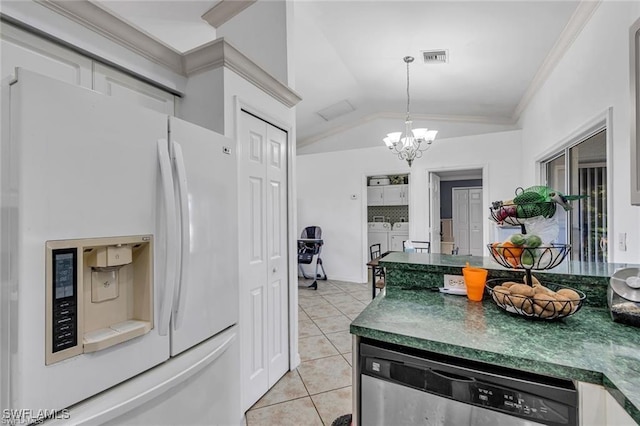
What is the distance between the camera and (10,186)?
31.1 inches

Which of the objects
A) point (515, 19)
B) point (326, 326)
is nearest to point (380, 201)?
point (326, 326)

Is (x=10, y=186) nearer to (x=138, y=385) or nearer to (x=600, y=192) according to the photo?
(x=138, y=385)

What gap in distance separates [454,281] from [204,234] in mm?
1227

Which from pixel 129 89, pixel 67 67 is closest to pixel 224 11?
pixel 129 89

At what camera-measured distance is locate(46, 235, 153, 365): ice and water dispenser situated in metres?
0.83

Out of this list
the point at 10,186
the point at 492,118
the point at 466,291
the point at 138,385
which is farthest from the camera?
the point at 492,118

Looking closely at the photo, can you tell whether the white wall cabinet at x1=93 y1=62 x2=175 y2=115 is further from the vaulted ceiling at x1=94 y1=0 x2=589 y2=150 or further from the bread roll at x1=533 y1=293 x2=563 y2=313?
the bread roll at x1=533 y1=293 x2=563 y2=313

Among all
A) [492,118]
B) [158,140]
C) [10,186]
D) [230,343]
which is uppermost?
[492,118]

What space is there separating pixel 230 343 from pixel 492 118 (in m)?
4.90

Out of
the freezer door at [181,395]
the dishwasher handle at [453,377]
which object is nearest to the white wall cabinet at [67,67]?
the freezer door at [181,395]

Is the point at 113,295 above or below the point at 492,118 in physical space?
below

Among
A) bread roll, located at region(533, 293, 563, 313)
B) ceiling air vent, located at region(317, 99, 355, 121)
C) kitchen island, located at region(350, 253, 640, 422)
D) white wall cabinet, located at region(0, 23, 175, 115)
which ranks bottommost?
kitchen island, located at region(350, 253, 640, 422)

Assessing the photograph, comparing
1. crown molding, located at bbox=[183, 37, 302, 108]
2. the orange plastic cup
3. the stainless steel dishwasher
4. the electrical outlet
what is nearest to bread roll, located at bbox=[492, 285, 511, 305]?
the orange plastic cup

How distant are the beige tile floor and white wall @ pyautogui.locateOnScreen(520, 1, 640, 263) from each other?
2075mm
